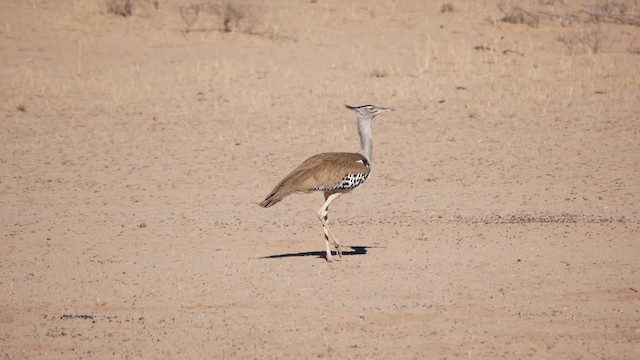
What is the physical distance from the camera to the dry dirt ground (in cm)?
682

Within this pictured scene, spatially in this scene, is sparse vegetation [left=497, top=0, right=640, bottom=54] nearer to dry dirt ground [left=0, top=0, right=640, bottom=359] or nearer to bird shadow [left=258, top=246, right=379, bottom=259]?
dry dirt ground [left=0, top=0, right=640, bottom=359]

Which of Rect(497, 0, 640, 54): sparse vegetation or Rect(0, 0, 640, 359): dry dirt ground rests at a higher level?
Rect(497, 0, 640, 54): sparse vegetation

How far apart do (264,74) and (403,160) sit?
376cm

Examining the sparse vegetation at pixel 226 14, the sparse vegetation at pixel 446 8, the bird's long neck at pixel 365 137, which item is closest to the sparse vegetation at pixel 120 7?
the sparse vegetation at pixel 226 14

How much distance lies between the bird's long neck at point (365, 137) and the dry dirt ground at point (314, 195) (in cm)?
79

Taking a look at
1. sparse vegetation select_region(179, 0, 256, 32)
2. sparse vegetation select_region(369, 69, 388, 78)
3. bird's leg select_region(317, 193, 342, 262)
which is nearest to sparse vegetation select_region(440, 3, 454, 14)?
sparse vegetation select_region(179, 0, 256, 32)

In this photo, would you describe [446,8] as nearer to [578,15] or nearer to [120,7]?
[578,15]

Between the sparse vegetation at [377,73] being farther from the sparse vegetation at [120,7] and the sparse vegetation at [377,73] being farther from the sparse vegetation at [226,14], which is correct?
the sparse vegetation at [120,7]

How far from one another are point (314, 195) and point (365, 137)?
2728 mm

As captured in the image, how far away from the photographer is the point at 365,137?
8875mm

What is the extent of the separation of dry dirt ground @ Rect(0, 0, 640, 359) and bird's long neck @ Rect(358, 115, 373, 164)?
79 cm

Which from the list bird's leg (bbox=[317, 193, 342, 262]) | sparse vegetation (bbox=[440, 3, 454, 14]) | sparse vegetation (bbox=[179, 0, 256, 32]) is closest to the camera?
bird's leg (bbox=[317, 193, 342, 262])

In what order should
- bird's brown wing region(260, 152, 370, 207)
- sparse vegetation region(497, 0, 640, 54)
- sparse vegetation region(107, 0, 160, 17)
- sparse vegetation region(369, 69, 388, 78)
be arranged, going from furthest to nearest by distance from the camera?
sparse vegetation region(107, 0, 160, 17)
sparse vegetation region(497, 0, 640, 54)
sparse vegetation region(369, 69, 388, 78)
bird's brown wing region(260, 152, 370, 207)

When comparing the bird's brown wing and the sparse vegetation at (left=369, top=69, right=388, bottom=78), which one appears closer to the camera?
the bird's brown wing
